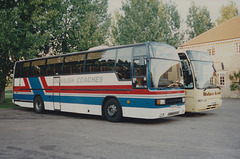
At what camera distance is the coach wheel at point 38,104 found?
624 inches

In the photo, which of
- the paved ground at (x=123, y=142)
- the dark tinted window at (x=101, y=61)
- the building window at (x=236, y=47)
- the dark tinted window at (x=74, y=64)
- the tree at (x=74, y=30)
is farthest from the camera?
the building window at (x=236, y=47)

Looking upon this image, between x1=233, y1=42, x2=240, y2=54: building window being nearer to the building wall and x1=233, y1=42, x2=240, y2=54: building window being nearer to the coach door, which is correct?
the building wall

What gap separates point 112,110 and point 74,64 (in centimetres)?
360

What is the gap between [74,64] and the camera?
1402 cm

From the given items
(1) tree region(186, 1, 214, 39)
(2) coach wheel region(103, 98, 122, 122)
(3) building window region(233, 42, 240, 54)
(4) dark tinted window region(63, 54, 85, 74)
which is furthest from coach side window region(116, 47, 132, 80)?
(1) tree region(186, 1, 214, 39)

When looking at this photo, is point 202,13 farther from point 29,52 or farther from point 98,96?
point 98,96

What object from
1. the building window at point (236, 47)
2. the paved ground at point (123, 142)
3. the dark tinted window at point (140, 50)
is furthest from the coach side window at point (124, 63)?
the building window at point (236, 47)

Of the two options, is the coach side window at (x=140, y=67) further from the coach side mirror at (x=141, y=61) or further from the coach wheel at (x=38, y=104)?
the coach wheel at (x=38, y=104)

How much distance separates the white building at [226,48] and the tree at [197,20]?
1677 cm

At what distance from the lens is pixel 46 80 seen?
50.9 ft

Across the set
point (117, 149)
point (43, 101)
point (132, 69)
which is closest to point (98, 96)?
point (132, 69)

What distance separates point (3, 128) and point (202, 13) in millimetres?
48335

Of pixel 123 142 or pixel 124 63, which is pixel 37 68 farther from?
pixel 123 142

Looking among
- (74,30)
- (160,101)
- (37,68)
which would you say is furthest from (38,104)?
(74,30)
